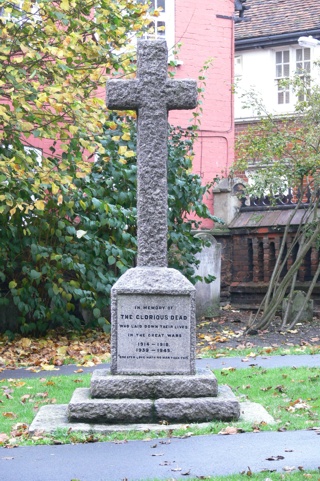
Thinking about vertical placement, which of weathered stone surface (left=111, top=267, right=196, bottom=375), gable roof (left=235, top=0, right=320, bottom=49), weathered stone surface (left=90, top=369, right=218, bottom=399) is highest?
gable roof (left=235, top=0, right=320, bottom=49)

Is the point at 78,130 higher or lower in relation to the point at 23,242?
higher

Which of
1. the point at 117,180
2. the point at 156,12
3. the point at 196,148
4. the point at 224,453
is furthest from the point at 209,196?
the point at 224,453

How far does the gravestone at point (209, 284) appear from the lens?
19.1 meters

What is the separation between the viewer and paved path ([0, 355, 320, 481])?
6188 mm

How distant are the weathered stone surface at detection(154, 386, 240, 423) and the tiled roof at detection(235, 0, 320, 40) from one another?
2190 centimetres

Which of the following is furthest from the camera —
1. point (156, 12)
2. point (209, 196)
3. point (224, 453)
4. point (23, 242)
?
point (209, 196)

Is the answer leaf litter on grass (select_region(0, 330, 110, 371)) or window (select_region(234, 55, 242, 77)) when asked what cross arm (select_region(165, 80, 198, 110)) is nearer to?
leaf litter on grass (select_region(0, 330, 110, 371))

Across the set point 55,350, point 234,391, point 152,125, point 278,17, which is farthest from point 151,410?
point 278,17

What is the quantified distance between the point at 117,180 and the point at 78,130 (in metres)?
2.53

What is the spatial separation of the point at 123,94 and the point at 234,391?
3.24 meters

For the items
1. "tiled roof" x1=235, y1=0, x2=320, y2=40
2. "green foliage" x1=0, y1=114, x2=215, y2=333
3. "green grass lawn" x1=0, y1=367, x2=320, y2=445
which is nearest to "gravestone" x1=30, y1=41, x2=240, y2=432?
"green grass lawn" x1=0, y1=367, x2=320, y2=445

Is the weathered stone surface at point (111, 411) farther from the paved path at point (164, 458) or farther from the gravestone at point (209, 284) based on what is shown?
the gravestone at point (209, 284)

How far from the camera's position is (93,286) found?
15.1 meters

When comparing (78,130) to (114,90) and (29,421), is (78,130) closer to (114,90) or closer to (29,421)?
(114,90)
